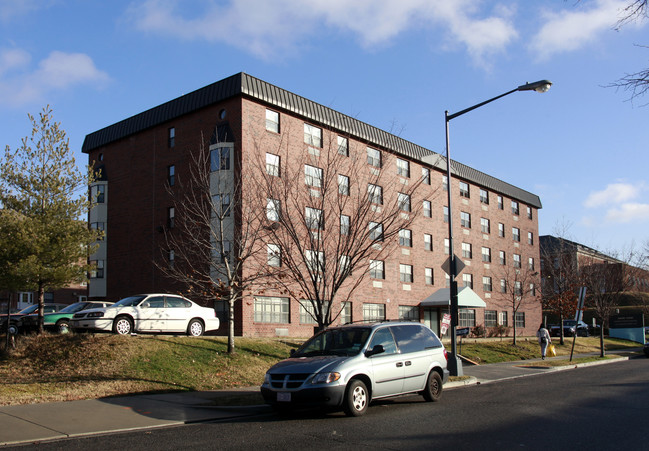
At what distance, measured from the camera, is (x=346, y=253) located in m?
15.2

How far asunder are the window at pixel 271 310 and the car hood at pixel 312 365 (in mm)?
16843

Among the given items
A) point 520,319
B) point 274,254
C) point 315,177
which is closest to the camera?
point 315,177

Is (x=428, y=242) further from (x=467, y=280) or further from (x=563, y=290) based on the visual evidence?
(x=563, y=290)

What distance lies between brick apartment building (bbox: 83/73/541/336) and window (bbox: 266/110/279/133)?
5cm

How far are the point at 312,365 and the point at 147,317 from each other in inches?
399

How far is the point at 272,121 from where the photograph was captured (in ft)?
95.7

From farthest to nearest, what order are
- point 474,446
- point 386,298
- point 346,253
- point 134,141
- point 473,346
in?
point 386,298, point 134,141, point 473,346, point 346,253, point 474,446

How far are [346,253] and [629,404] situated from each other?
7154 mm

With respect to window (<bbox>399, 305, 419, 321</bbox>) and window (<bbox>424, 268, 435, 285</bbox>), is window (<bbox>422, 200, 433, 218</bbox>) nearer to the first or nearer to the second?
window (<bbox>424, 268, 435, 285</bbox>)

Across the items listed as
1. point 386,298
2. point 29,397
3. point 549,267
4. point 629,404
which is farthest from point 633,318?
point 29,397

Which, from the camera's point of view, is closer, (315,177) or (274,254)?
(315,177)

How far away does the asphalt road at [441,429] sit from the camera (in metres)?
7.92

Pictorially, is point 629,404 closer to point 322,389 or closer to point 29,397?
point 322,389

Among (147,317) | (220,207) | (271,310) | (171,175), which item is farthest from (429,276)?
(147,317)
